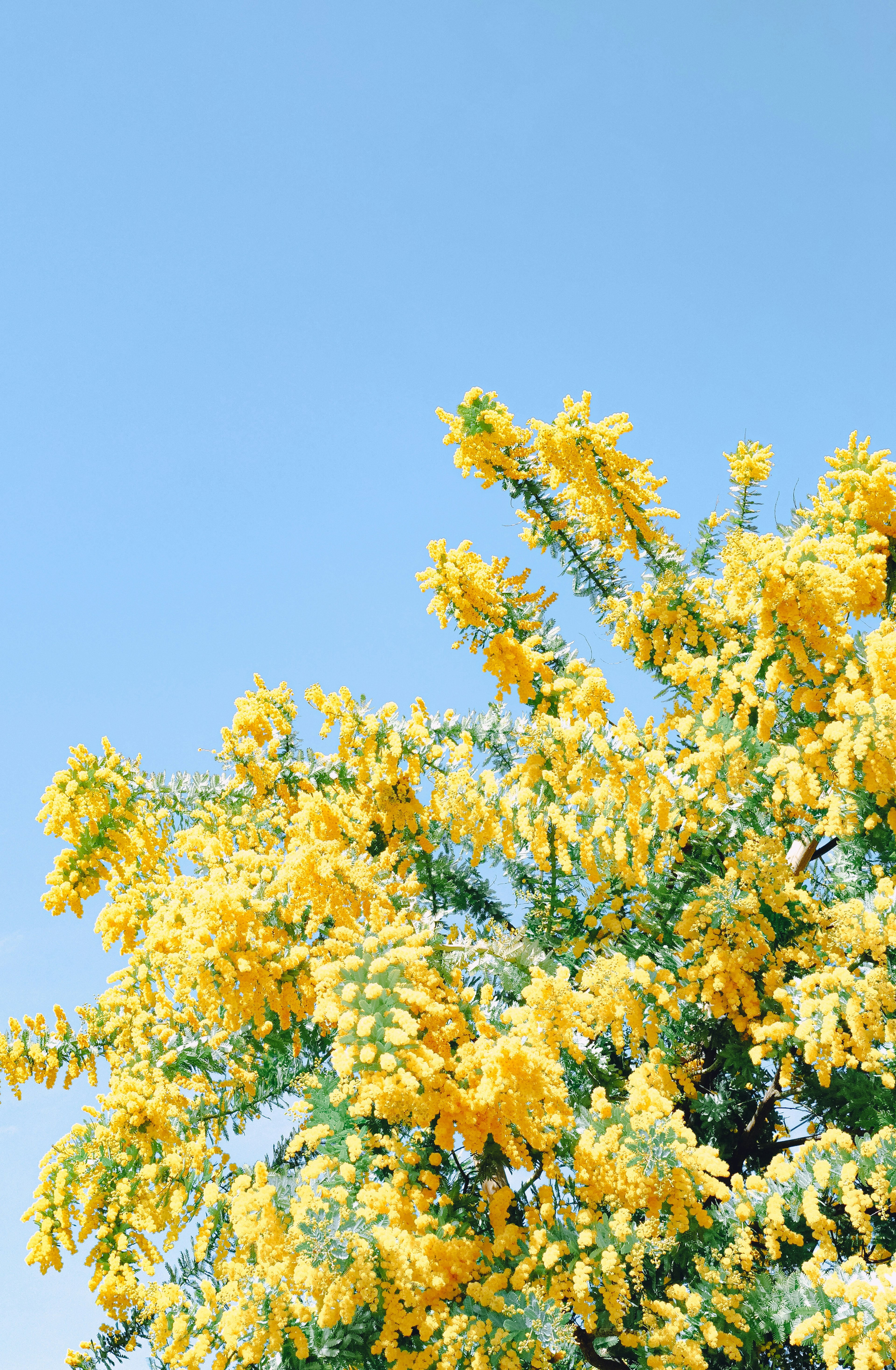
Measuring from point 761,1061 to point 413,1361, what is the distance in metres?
2.23

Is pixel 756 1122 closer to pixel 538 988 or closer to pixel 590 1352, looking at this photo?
pixel 590 1352

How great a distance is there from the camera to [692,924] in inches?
190

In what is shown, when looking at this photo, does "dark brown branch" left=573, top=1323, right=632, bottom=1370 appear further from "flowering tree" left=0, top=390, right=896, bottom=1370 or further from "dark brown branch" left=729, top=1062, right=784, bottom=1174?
"dark brown branch" left=729, top=1062, right=784, bottom=1174

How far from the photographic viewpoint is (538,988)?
4.32m

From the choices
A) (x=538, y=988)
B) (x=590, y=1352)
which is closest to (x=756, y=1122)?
(x=590, y=1352)

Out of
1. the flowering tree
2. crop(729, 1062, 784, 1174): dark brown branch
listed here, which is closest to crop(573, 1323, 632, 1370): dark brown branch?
the flowering tree

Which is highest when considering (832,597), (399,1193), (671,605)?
(671,605)

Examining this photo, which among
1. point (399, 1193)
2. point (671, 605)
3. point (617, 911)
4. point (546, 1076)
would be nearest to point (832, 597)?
point (671, 605)

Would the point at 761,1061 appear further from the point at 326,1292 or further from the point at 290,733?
the point at 290,733

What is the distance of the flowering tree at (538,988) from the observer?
4.07 meters

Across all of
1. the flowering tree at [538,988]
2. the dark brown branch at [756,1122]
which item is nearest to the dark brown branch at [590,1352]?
the flowering tree at [538,988]

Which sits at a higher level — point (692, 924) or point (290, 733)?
point (290, 733)

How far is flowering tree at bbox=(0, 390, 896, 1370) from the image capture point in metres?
4.07

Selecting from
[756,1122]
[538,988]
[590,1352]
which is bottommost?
[590,1352]
